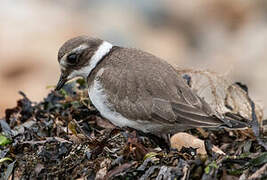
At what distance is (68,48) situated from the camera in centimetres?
538

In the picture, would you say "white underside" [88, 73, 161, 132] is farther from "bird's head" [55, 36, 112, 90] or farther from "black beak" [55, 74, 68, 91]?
"black beak" [55, 74, 68, 91]

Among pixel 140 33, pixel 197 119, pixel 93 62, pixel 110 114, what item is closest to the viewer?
pixel 197 119

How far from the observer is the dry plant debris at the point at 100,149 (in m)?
3.98

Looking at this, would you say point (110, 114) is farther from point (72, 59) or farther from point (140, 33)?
point (140, 33)

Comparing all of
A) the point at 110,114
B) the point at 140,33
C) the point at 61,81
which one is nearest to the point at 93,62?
the point at 61,81

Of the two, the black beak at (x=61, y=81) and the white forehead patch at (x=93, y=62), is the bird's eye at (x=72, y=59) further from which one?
the black beak at (x=61, y=81)

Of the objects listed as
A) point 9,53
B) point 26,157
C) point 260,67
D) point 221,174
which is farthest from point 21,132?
point 260,67

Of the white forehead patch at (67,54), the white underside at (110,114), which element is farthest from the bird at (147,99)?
the white forehead patch at (67,54)

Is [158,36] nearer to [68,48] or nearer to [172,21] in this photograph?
[172,21]

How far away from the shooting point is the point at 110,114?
198 inches

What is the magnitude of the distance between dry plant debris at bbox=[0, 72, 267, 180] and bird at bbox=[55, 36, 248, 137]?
166mm

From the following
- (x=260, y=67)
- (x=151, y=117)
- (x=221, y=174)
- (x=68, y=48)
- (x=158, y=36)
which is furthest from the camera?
(x=158, y=36)

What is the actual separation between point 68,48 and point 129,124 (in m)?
0.97

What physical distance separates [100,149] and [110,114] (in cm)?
70
